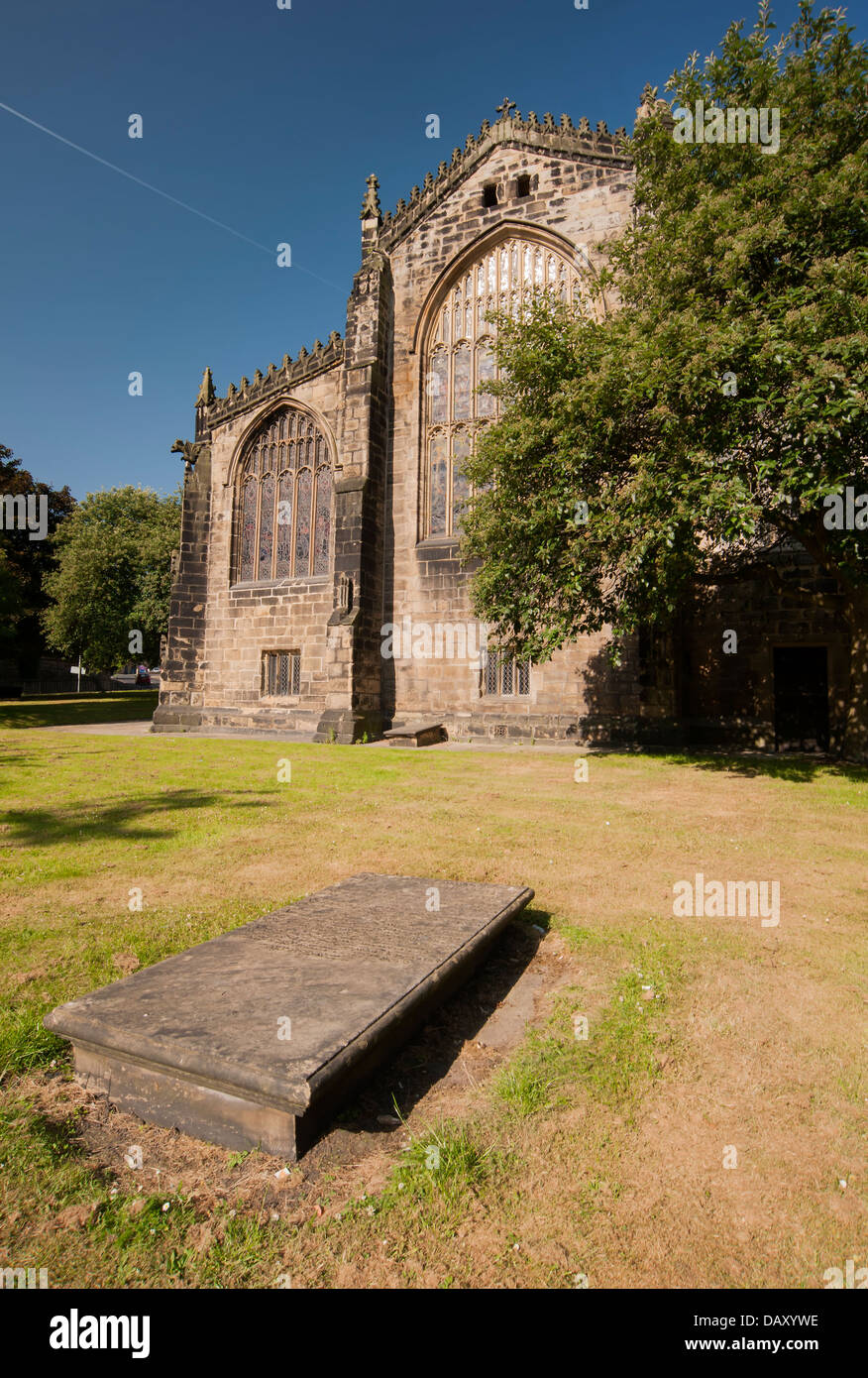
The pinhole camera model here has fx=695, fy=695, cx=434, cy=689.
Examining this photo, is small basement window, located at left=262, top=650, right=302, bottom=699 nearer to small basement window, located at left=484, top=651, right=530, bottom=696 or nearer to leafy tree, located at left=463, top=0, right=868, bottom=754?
small basement window, located at left=484, top=651, right=530, bottom=696

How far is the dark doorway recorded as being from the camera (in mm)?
16281

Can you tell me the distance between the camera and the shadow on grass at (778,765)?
1115cm

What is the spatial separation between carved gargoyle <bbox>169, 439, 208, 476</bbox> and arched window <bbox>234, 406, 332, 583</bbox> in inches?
65.9

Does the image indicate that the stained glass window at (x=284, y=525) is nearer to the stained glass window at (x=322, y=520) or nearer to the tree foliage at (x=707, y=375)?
the stained glass window at (x=322, y=520)

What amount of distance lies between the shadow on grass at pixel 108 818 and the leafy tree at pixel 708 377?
6.07m

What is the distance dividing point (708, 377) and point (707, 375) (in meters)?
0.08

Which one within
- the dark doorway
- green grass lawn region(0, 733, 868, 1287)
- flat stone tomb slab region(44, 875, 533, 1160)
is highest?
the dark doorway

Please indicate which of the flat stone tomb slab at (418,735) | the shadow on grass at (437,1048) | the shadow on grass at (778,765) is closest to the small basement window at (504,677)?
the flat stone tomb slab at (418,735)

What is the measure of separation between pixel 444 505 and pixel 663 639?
22.9ft

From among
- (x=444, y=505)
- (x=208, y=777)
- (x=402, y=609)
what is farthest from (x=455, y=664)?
(x=208, y=777)

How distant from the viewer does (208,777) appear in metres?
10.6

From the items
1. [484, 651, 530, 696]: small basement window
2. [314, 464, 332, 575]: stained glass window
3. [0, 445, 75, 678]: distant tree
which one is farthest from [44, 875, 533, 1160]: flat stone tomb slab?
[0, 445, 75, 678]: distant tree

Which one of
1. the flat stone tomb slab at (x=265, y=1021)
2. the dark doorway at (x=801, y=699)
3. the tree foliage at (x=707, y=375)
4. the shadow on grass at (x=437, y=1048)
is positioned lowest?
the shadow on grass at (x=437, y=1048)
